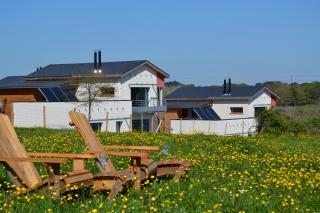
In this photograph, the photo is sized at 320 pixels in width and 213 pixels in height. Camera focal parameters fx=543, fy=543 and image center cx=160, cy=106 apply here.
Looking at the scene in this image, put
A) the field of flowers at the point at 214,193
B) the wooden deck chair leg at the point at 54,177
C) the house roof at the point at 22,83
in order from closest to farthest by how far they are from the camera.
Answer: the field of flowers at the point at 214,193 < the wooden deck chair leg at the point at 54,177 < the house roof at the point at 22,83

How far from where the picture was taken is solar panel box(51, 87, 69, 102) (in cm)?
3447

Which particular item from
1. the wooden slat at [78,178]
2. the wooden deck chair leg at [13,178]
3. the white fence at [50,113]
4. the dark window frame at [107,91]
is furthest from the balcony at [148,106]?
the wooden slat at [78,178]

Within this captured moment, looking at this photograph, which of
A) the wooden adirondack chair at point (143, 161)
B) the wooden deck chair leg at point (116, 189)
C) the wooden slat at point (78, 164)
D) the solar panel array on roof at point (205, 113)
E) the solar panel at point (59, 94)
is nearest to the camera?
the wooden deck chair leg at point (116, 189)

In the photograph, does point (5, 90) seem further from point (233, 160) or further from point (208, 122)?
point (233, 160)

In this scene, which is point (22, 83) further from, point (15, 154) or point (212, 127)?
point (15, 154)

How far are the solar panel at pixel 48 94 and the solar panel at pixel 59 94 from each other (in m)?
0.23

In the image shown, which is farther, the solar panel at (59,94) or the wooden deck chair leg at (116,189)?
the solar panel at (59,94)

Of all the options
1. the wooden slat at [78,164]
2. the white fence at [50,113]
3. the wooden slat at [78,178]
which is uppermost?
the white fence at [50,113]

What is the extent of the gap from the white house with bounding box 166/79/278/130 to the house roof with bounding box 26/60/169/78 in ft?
31.1

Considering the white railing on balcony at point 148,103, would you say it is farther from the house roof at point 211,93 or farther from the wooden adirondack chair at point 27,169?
the wooden adirondack chair at point 27,169

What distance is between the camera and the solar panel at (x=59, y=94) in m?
34.5

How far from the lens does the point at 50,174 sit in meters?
6.51

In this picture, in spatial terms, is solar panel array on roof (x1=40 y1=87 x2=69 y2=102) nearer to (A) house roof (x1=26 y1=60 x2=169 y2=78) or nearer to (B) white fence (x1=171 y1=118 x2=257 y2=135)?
(A) house roof (x1=26 y1=60 x2=169 y2=78)

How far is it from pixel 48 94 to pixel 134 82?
8994 millimetres
